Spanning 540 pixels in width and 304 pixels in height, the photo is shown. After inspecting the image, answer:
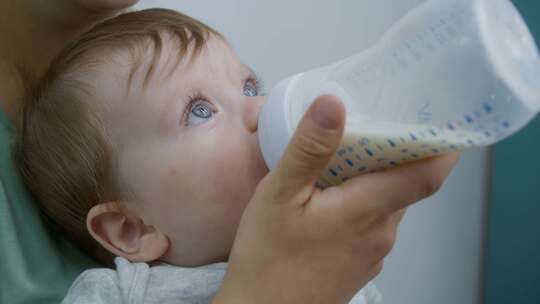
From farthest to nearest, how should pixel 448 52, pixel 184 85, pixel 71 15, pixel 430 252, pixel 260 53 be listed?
pixel 430 252, pixel 260 53, pixel 71 15, pixel 184 85, pixel 448 52

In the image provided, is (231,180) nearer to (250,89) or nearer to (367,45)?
(250,89)

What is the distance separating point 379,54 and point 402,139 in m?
0.10

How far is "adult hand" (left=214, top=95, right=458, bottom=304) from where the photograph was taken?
408 millimetres

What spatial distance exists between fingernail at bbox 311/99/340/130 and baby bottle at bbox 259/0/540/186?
0.03m

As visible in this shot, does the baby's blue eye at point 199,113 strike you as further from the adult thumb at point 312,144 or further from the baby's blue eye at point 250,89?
the adult thumb at point 312,144

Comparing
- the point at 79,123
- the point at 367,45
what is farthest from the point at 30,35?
the point at 367,45

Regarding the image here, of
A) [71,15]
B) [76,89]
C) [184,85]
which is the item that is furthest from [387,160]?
[71,15]

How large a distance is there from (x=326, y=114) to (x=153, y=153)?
0.28 meters

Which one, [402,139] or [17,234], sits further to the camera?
[17,234]

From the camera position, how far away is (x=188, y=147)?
57cm

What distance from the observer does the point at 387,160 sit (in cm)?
41

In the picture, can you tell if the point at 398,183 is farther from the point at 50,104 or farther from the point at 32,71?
the point at 32,71

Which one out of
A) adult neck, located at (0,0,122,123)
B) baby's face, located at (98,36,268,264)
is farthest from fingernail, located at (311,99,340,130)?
adult neck, located at (0,0,122,123)

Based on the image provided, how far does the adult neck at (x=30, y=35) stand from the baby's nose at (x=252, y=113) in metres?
0.28
